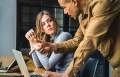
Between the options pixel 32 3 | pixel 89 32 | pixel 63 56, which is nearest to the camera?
pixel 89 32

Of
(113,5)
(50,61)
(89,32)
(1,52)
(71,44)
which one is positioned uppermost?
(113,5)

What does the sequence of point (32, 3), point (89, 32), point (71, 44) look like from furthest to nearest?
point (32, 3), point (71, 44), point (89, 32)

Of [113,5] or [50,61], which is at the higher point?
[113,5]

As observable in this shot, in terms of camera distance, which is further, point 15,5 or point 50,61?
point 15,5

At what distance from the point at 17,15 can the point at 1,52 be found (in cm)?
82

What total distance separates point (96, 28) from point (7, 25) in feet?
15.6

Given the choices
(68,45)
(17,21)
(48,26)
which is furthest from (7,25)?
(68,45)

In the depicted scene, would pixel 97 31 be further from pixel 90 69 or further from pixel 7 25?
pixel 7 25

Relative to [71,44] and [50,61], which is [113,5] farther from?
[50,61]

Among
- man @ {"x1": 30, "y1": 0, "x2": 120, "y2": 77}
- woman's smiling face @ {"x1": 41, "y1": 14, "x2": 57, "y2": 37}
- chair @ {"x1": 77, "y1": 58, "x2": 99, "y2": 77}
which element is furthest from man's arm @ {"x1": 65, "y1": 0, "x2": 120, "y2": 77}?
woman's smiling face @ {"x1": 41, "y1": 14, "x2": 57, "y2": 37}

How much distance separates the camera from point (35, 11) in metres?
6.34

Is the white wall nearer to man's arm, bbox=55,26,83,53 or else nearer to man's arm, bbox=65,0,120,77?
man's arm, bbox=55,26,83,53

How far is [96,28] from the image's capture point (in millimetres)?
1663

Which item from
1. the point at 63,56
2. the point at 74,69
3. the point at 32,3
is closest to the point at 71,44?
the point at 63,56
